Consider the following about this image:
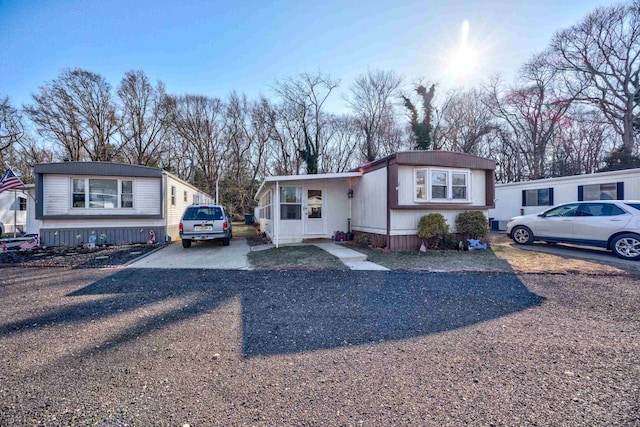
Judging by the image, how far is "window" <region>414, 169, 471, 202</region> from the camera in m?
9.16

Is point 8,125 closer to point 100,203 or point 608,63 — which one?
point 100,203

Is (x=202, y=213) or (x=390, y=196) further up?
(x=390, y=196)

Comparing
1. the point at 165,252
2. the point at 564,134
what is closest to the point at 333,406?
the point at 165,252

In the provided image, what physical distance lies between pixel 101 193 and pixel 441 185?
12598 millimetres

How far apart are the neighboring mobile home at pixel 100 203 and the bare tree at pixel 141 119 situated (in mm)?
17126

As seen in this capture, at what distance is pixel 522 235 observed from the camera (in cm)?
1004

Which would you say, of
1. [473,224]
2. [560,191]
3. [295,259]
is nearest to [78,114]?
[295,259]

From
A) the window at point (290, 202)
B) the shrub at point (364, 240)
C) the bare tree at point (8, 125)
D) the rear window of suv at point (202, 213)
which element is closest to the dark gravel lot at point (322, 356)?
the shrub at point (364, 240)

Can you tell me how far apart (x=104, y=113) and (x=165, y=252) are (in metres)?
22.6

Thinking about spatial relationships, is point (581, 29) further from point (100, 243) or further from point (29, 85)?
point (29, 85)

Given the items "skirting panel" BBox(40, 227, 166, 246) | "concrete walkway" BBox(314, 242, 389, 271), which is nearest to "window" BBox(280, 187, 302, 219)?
"concrete walkway" BBox(314, 242, 389, 271)

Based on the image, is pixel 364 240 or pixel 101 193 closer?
pixel 364 240

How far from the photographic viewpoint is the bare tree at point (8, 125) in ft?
70.7

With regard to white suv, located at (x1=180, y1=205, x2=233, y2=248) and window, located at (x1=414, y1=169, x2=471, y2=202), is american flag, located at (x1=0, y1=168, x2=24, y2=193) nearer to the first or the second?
white suv, located at (x1=180, y1=205, x2=233, y2=248)
